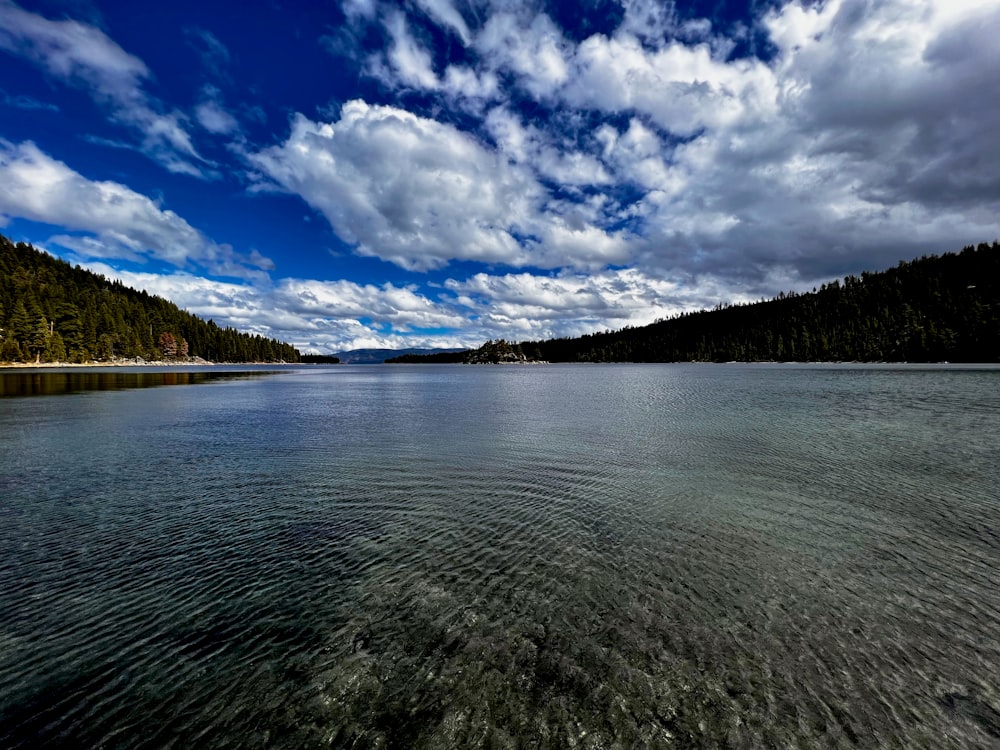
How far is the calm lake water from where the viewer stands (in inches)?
266

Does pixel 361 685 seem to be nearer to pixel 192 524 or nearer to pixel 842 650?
pixel 842 650

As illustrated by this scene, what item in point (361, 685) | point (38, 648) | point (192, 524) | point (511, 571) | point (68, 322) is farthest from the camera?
point (68, 322)

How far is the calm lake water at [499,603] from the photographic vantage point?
675 cm

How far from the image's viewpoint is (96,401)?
50.6m

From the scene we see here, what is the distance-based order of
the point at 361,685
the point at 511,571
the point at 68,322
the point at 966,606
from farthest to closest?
1. the point at 68,322
2. the point at 511,571
3. the point at 966,606
4. the point at 361,685

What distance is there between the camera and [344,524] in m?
15.0

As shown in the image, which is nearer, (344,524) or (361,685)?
(361,685)

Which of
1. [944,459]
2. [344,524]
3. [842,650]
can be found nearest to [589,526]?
[842,650]

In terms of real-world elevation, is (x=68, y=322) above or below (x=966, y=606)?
above

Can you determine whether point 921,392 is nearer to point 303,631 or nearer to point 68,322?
point 303,631

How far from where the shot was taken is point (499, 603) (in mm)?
9992

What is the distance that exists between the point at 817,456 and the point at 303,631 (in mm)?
27172

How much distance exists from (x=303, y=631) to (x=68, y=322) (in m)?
246

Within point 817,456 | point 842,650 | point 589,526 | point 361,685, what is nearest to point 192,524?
point 361,685
